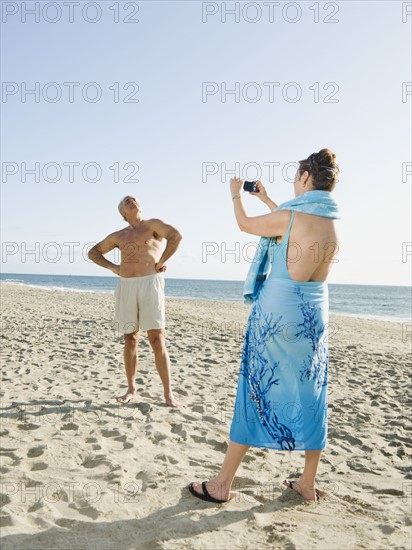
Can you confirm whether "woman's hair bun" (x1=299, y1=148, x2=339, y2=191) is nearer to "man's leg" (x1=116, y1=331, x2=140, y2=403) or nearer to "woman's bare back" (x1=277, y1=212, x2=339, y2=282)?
"woman's bare back" (x1=277, y1=212, x2=339, y2=282)

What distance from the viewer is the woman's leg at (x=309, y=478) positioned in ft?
8.92

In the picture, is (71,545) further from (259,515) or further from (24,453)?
(24,453)

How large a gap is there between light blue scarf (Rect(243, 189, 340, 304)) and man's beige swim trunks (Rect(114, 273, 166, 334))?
182 centimetres

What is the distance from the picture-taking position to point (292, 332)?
2572 millimetres

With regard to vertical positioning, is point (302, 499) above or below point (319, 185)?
below

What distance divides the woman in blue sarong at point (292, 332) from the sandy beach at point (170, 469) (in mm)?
343

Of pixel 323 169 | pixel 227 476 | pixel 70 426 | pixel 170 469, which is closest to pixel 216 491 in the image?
pixel 227 476

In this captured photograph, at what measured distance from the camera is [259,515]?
2.56 metres

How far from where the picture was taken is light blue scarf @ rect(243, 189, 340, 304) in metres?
2.55

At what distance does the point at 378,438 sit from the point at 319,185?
2647 mm

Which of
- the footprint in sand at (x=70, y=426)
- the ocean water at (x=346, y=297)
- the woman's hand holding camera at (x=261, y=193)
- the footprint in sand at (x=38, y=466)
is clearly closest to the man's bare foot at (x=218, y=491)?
the footprint in sand at (x=38, y=466)

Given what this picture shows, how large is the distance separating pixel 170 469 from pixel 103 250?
2486mm

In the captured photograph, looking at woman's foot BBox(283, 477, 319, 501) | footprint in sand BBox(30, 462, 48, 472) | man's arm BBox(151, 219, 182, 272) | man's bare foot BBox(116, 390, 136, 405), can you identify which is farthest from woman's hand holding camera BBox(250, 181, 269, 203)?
man's bare foot BBox(116, 390, 136, 405)

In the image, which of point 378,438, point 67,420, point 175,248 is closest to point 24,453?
point 67,420
